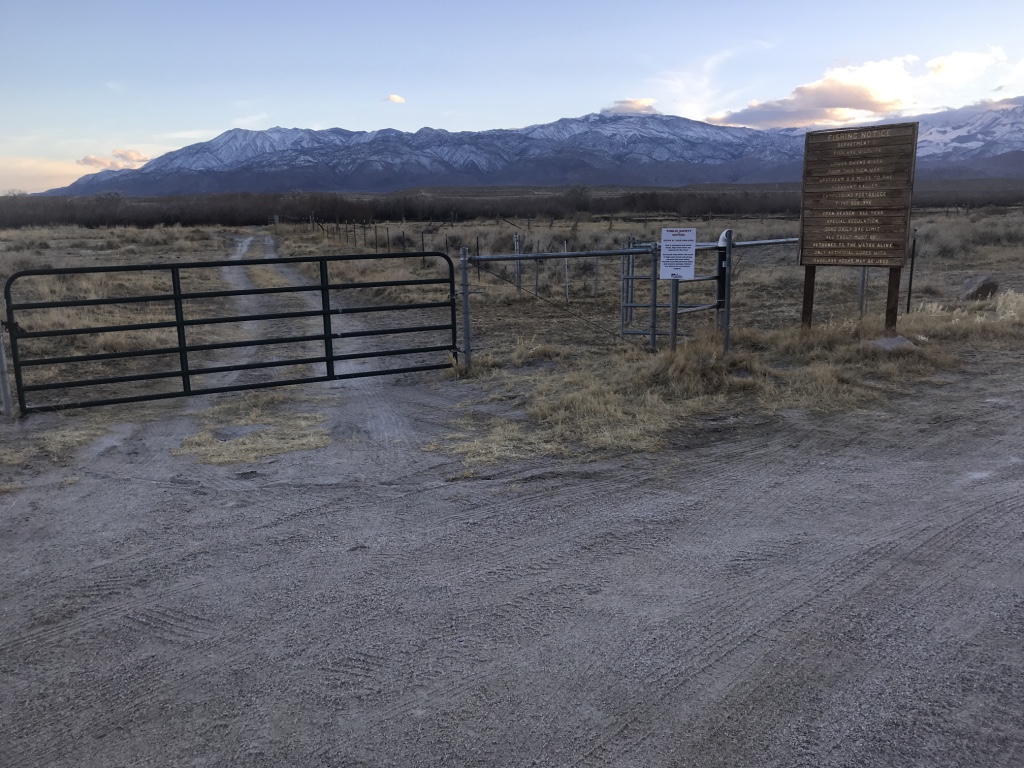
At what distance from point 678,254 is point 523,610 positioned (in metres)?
6.33

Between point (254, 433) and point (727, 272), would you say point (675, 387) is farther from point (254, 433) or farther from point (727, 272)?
point (254, 433)

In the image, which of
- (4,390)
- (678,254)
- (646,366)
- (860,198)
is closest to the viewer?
(4,390)

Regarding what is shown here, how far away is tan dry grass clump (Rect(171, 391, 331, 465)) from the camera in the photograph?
23.0ft

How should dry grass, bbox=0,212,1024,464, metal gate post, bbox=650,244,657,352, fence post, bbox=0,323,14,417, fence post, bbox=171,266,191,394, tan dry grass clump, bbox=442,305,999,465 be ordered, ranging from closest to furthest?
tan dry grass clump, bbox=442,305,999,465 < dry grass, bbox=0,212,1024,464 < fence post, bbox=0,323,14,417 < fence post, bbox=171,266,191,394 < metal gate post, bbox=650,244,657,352

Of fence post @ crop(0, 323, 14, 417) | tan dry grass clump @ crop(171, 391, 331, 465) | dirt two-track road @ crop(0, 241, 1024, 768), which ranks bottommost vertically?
tan dry grass clump @ crop(171, 391, 331, 465)

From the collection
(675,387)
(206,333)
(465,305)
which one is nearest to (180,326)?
(465,305)

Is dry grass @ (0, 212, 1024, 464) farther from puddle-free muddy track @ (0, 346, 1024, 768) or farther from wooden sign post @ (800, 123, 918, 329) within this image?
wooden sign post @ (800, 123, 918, 329)

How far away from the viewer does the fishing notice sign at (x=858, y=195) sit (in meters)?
10.1

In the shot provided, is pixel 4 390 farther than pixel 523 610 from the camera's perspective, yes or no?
Yes

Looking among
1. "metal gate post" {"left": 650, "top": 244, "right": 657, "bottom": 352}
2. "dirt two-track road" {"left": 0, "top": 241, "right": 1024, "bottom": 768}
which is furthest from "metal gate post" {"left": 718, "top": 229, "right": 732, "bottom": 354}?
"dirt two-track road" {"left": 0, "top": 241, "right": 1024, "bottom": 768}

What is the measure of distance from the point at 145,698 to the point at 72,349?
10.1 metres

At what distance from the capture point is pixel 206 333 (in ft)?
48.6

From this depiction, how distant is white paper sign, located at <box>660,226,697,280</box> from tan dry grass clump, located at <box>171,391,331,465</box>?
434 centimetres

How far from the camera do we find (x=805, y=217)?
1105 centimetres
